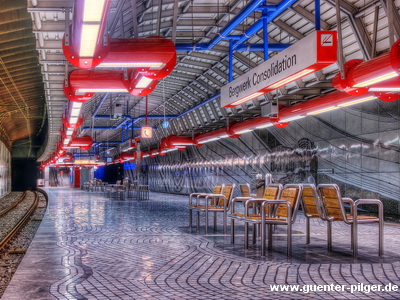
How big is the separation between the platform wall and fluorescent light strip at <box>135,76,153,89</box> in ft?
27.9

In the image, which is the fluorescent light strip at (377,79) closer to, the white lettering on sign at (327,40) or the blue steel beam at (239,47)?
the white lettering on sign at (327,40)

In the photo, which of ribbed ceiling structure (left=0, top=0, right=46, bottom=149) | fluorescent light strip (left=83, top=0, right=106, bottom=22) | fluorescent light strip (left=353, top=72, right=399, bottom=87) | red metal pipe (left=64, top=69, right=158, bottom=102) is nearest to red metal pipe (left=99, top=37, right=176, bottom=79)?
fluorescent light strip (left=83, top=0, right=106, bottom=22)

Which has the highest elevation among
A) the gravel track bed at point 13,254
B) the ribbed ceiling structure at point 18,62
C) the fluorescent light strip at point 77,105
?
the ribbed ceiling structure at point 18,62

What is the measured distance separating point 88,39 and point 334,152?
1265 cm

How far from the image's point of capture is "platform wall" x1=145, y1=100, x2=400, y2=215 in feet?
45.1

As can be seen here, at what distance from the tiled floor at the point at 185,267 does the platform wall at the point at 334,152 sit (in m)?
4.60

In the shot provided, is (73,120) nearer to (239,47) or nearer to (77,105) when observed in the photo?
(77,105)

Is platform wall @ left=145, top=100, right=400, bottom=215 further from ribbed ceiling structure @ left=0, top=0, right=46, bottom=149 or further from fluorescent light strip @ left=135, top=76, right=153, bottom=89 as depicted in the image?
ribbed ceiling structure @ left=0, top=0, right=46, bottom=149

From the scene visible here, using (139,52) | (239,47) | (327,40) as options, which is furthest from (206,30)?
(327,40)

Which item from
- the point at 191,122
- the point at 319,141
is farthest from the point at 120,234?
the point at 191,122

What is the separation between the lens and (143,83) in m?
7.41

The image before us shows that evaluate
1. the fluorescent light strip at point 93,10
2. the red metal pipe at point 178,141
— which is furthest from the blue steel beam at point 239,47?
the red metal pipe at point 178,141

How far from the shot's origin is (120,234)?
9906 mm

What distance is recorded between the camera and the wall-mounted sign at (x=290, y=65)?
6.03 m
